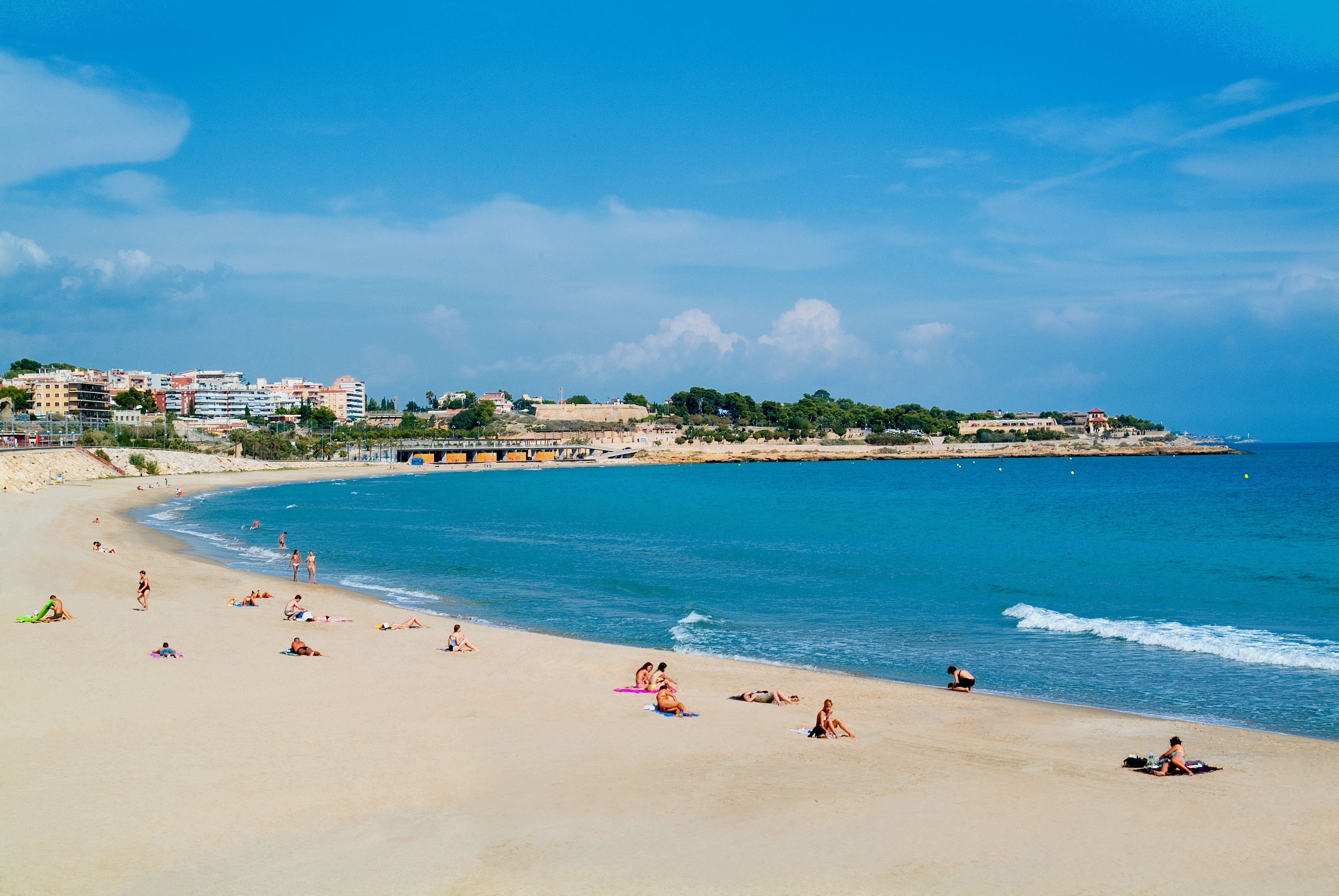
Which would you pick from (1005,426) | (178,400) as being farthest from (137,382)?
(1005,426)

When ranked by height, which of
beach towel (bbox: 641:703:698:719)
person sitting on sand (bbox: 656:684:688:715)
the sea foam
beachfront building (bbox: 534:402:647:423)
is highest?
beachfront building (bbox: 534:402:647:423)

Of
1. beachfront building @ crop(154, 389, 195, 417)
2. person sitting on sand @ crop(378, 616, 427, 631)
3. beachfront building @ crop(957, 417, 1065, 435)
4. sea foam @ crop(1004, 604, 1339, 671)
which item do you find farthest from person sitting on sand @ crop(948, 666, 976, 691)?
beachfront building @ crop(154, 389, 195, 417)

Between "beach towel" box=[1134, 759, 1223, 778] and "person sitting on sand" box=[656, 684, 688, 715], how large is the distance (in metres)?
5.60

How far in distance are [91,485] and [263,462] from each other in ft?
127

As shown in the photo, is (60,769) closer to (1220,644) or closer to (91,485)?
(1220,644)

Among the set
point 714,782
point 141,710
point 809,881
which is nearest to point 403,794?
point 714,782

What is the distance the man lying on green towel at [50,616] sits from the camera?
1717 cm

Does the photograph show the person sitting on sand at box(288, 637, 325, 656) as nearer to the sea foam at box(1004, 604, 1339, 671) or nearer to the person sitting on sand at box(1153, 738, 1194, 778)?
the person sitting on sand at box(1153, 738, 1194, 778)

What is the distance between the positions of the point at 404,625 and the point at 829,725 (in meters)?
10.7

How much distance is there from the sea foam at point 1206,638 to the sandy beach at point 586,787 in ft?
15.1

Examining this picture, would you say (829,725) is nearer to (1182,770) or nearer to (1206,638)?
(1182,770)

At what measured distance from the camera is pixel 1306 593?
23.2m

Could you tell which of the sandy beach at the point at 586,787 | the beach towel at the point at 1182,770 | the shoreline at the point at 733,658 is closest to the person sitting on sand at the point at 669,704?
the sandy beach at the point at 586,787

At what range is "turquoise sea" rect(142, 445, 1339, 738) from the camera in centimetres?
1570
